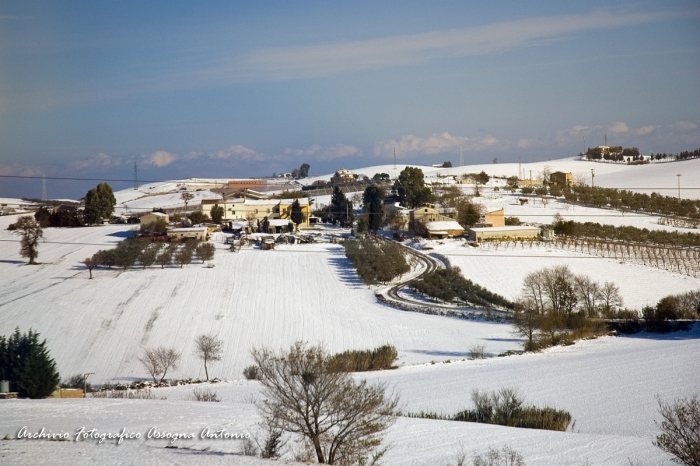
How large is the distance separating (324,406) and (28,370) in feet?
19.6

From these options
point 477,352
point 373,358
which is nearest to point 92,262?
point 373,358

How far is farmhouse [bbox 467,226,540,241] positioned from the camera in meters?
30.2

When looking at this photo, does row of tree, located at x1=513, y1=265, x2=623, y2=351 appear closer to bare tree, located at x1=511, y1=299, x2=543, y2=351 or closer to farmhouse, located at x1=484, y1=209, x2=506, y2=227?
bare tree, located at x1=511, y1=299, x2=543, y2=351

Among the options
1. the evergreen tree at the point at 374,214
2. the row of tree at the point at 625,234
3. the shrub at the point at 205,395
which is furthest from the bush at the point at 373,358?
the evergreen tree at the point at 374,214

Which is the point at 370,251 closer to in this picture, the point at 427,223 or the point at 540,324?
the point at 427,223

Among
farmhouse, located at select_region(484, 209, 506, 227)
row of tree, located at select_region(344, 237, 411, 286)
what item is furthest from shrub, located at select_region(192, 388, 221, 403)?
farmhouse, located at select_region(484, 209, 506, 227)

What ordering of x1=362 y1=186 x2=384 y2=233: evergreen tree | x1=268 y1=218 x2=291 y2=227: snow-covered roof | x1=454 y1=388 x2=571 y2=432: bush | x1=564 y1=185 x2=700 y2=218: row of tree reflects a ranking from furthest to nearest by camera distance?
x1=564 y1=185 x2=700 y2=218: row of tree < x1=268 y1=218 x2=291 y2=227: snow-covered roof < x1=362 y1=186 x2=384 y2=233: evergreen tree < x1=454 y1=388 x2=571 y2=432: bush

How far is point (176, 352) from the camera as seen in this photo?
15891 mm

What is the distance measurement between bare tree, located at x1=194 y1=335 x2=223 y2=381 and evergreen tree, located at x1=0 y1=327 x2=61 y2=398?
4.47 metres

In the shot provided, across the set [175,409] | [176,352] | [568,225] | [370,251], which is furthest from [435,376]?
[568,225]

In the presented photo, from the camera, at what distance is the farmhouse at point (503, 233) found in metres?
30.2

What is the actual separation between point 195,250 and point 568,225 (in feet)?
56.5

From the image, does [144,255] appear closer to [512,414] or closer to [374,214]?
[374,214]

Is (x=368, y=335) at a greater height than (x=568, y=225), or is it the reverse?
(x=568, y=225)
